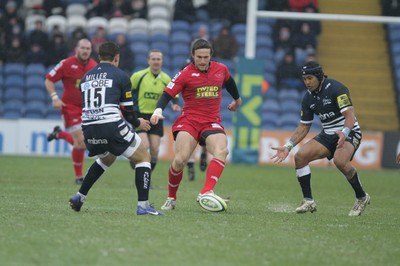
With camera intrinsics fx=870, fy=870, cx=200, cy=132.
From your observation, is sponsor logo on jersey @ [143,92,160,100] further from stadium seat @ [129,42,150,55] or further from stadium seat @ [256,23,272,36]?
stadium seat @ [256,23,272,36]

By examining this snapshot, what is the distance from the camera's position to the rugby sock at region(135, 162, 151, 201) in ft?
34.1

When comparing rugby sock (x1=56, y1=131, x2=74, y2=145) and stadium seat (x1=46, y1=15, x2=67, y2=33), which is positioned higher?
stadium seat (x1=46, y1=15, x2=67, y2=33)

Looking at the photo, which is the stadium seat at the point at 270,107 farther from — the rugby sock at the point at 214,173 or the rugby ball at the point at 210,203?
the rugby ball at the point at 210,203

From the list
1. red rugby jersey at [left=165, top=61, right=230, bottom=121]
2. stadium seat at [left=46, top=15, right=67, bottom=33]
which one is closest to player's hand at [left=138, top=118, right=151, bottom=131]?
red rugby jersey at [left=165, top=61, right=230, bottom=121]

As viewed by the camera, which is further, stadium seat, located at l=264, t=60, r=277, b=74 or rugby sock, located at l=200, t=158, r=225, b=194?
stadium seat, located at l=264, t=60, r=277, b=74

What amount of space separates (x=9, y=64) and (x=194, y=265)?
20.3m

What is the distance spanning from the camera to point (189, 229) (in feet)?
30.1

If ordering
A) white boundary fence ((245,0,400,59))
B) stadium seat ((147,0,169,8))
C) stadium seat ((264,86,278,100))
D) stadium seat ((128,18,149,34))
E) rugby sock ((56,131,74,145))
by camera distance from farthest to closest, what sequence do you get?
1. stadium seat ((147,0,169,8))
2. stadium seat ((128,18,149,34))
3. stadium seat ((264,86,278,100))
4. white boundary fence ((245,0,400,59))
5. rugby sock ((56,131,74,145))

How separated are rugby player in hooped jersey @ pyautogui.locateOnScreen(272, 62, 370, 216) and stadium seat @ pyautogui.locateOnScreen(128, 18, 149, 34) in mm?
15943

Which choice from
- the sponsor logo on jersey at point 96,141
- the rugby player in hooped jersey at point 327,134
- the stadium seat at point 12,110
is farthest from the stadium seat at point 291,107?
the sponsor logo on jersey at point 96,141

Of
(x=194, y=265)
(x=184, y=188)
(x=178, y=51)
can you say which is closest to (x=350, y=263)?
(x=194, y=265)

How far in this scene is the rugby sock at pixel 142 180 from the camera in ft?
34.1

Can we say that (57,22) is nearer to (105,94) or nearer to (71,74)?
(71,74)

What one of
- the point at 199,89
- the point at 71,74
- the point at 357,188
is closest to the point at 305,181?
the point at 357,188
